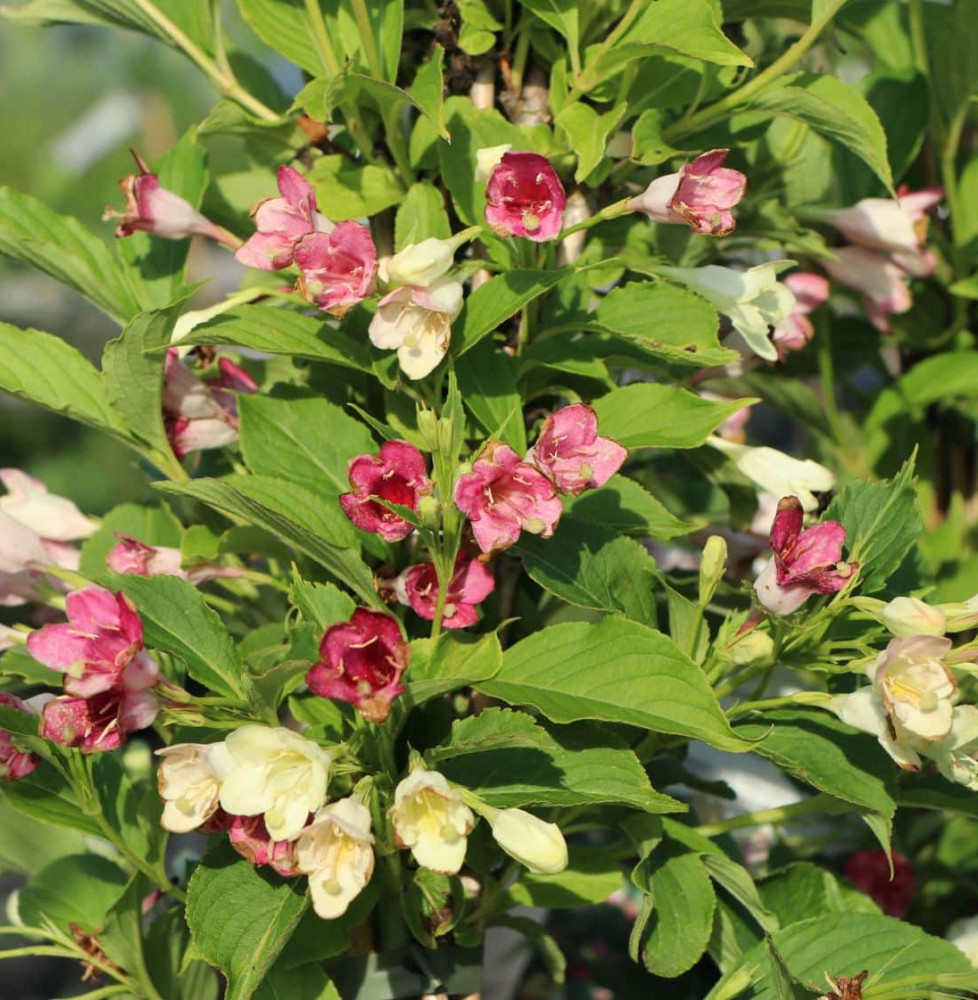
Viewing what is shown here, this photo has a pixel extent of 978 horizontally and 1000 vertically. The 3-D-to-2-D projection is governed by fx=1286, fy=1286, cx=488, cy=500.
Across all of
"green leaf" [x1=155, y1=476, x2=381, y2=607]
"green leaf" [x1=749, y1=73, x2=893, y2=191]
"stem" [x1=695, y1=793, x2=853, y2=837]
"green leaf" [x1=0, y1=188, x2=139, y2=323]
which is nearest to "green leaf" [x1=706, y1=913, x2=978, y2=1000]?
"stem" [x1=695, y1=793, x2=853, y2=837]

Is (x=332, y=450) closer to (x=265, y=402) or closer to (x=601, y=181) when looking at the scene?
(x=265, y=402)

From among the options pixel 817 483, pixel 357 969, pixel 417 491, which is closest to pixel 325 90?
pixel 417 491

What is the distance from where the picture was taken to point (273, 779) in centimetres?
52

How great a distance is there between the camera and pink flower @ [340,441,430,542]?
57cm

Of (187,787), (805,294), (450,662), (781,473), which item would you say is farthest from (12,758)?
(805,294)

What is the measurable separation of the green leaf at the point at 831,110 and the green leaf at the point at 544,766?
307mm

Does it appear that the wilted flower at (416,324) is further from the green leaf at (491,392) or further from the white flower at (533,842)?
the white flower at (533,842)

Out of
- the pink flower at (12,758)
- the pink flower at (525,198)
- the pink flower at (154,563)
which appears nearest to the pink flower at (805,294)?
the pink flower at (525,198)

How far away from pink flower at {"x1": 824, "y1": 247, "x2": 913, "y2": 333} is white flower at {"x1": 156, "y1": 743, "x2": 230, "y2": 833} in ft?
1.80

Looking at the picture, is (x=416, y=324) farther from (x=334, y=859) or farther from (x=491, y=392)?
(x=334, y=859)

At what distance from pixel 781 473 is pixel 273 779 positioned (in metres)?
0.33

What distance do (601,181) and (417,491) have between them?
22 centimetres

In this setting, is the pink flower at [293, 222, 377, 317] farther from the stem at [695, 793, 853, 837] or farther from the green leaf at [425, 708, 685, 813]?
the stem at [695, 793, 853, 837]

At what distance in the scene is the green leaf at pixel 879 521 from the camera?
2.05ft
